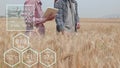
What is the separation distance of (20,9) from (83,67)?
0.84m

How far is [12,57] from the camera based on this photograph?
1485mm

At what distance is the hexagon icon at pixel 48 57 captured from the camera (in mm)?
1379

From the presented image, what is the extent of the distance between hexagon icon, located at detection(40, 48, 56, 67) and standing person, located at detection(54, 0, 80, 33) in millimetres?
1355

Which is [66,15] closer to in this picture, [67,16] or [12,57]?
[67,16]

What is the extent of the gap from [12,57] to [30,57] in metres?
0.07

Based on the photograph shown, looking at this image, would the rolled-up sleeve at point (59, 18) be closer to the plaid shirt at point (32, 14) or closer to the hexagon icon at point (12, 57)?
the plaid shirt at point (32, 14)

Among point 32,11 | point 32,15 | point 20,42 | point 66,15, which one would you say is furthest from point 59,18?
point 20,42

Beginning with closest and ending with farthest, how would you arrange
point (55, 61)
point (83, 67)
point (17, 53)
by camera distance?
point (83, 67)
point (55, 61)
point (17, 53)

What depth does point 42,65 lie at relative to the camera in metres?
1.36

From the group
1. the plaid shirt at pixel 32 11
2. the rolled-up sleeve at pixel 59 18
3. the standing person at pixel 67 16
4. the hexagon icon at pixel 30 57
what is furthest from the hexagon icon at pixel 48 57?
the rolled-up sleeve at pixel 59 18

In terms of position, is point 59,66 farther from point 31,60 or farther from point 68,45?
point 68,45

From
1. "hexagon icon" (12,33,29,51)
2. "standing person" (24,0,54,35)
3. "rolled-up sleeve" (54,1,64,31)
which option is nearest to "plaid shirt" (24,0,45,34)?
"standing person" (24,0,54,35)

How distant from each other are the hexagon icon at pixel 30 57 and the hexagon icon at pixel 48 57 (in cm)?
2

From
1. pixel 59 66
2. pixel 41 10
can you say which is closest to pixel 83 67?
pixel 59 66
